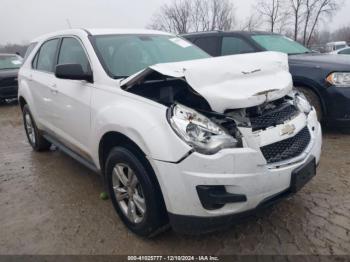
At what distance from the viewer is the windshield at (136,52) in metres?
3.08

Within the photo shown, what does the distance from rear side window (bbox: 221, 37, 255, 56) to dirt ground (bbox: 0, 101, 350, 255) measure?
2415 millimetres

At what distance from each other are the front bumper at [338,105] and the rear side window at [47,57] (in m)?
3.58

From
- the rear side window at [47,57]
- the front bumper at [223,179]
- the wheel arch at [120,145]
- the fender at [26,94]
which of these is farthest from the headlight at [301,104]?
the fender at [26,94]

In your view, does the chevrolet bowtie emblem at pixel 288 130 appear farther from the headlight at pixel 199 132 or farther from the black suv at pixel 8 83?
the black suv at pixel 8 83

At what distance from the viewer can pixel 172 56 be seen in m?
3.48

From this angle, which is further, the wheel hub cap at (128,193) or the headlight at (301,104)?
the headlight at (301,104)

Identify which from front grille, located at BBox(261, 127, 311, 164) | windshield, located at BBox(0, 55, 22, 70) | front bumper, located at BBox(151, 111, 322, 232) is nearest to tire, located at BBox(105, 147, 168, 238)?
front bumper, located at BBox(151, 111, 322, 232)

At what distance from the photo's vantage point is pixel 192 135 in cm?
213

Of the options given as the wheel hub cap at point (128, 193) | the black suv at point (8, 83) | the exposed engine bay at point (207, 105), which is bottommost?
the black suv at point (8, 83)

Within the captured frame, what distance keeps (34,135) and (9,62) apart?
25.3ft

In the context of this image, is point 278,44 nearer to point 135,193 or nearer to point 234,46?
point 234,46

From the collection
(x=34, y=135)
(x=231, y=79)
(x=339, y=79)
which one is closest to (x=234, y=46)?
(x=339, y=79)

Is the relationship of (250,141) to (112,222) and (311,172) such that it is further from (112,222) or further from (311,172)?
(112,222)

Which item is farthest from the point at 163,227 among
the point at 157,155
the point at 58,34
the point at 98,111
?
the point at 58,34
